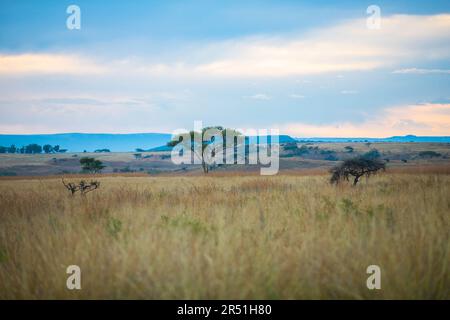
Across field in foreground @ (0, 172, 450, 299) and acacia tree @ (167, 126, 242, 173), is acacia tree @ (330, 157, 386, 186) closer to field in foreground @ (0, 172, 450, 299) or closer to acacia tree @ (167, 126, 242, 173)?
field in foreground @ (0, 172, 450, 299)

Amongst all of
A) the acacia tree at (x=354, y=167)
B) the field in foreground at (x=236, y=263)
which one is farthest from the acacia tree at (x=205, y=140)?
the field in foreground at (x=236, y=263)

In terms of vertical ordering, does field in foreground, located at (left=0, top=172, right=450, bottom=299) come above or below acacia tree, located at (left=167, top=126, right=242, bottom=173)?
below

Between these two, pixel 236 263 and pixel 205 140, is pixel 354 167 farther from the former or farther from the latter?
pixel 205 140

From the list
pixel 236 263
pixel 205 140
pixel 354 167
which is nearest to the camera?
pixel 236 263

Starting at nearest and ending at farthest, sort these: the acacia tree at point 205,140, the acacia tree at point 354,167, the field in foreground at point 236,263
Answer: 1. the field in foreground at point 236,263
2. the acacia tree at point 354,167
3. the acacia tree at point 205,140

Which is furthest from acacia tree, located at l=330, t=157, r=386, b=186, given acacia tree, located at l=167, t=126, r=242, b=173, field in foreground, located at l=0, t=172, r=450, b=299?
acacia tree, located at l=167, t=126, r=242, b=173

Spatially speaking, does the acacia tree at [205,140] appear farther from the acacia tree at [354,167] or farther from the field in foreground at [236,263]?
the field in foreground at [236,263]

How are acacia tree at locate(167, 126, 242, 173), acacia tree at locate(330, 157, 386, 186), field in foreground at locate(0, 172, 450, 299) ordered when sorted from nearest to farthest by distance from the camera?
field in foreground at locate(0, 172, 450, 299), acacia tree at locate(330, 157, 386, 186), acacia tree at locate(167, 126, 242, 173)

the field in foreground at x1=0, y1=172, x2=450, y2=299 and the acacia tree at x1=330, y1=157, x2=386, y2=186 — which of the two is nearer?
the field in foreground at x1=0, y1=172, x2=450, y2=299

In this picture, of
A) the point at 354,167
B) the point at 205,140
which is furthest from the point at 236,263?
the point at 205,140

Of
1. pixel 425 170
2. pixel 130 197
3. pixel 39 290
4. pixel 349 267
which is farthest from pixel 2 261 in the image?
pixel 425 170

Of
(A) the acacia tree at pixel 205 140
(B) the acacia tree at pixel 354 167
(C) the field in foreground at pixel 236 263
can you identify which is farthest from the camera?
(A) the acacia tree at pixel 205 140

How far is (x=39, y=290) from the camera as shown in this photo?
5527 mm
